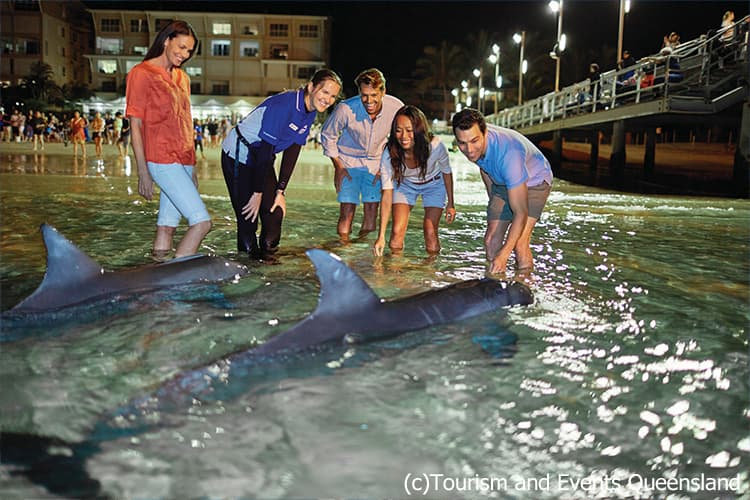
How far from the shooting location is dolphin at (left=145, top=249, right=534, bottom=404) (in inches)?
132

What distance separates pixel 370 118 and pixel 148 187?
288 centimetres

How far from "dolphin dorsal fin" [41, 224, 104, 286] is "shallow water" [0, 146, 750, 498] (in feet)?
0.78

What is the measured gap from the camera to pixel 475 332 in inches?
176

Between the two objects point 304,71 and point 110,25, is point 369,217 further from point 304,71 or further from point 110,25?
point 110,25

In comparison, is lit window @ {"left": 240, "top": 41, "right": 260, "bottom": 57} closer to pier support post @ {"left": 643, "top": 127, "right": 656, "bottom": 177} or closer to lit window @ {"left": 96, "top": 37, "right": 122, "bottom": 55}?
lit window @ {"left": 96, "top": 37, "right": 122, "bottom": 55}

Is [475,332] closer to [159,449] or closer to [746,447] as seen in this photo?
[746,447]

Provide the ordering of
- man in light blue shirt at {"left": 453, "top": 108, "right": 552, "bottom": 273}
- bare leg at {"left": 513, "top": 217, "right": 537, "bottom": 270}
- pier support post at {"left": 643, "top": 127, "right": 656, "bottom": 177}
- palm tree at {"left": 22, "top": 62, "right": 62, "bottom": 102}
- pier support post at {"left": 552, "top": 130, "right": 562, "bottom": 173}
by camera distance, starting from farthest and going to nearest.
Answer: palm tree at {"left": 22, "top": 62, "right": 62, "bottom": 102}
pier support post at {"left": 552, "top": 130, "right": 562, "bottom": 173}
pier support post at {"left": 643, "top": 127, "right": 656, "bottom": 177}
bare leg at {"left": 513, "top": 217, "right": 537, "bottom": 270}
man in light blue shirt at {"left": 453, "top": 108, "right": 552, "bottom": 273}

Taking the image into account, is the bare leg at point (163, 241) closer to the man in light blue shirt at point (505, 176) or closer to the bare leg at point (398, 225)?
the bare leg at point (398, 225)

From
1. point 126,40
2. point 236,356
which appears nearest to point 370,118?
point 236,356

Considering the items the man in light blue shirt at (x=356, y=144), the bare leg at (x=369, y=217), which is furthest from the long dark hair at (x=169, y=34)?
the bare leg at (x=369, y=217)

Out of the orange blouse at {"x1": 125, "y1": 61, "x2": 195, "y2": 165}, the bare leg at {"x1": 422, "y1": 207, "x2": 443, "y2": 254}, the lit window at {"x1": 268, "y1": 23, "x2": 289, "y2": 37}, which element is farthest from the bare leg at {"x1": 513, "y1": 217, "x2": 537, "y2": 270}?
the lit window at {"x1": 268, "y1": 23, "x2": 289, "y2": 37}

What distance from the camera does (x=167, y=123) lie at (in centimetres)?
577

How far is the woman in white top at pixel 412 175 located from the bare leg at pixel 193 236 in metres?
1.49

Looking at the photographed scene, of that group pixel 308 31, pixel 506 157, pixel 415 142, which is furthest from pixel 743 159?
pixel 308 31
